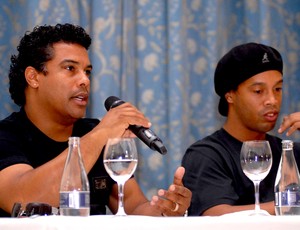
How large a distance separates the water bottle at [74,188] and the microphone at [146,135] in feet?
1.01

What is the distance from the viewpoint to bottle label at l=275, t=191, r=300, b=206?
157 cm

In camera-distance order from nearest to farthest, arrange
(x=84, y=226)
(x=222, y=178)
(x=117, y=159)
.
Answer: (x=84, y=226)
(x=117, y=159)
(x=222, y=178)

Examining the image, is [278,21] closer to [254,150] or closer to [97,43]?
[97,43]

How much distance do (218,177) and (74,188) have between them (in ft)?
3.21

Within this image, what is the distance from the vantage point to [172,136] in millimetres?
2768

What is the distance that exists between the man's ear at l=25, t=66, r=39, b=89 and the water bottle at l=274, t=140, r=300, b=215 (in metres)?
1.20

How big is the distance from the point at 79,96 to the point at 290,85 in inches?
39.2

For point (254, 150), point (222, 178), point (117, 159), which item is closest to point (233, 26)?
point (222, 178)

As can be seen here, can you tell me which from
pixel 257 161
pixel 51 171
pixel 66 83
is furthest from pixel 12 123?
pixel 257 161

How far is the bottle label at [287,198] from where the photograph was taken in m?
1.57

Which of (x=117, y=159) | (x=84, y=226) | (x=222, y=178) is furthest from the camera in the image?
(x=222, y=178)

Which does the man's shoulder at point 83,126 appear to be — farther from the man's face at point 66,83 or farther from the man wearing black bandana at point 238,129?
the man wearing black bandana at point 238,129

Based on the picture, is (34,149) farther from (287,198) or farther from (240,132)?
(287,198)

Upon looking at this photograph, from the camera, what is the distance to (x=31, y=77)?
100 inches
